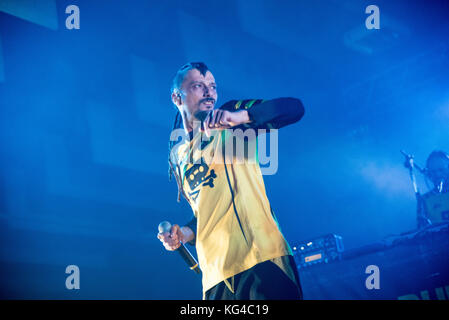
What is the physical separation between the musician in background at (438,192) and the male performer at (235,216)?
139 inches

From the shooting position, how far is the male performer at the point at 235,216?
1.26 meters

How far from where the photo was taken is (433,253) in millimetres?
3250

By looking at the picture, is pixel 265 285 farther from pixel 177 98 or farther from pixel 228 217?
pixel 177 98

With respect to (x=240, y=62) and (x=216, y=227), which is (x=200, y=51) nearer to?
(x=240, y=62)

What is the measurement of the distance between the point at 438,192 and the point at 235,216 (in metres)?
4.13

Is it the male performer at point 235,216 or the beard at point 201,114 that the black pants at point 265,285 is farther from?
the beard at point 201,114

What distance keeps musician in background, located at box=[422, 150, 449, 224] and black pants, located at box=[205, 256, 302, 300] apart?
3.53 m

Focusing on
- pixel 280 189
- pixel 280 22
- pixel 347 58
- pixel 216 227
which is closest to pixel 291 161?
pixel 280 189

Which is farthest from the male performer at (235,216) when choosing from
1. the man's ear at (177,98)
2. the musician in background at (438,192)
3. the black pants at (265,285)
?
the musician in background at (438,192)

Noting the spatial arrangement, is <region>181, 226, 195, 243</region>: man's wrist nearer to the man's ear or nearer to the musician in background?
the man's ear

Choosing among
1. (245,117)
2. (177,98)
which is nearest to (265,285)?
(245,117)

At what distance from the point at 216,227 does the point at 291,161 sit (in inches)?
200

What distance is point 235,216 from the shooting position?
53.9 inches

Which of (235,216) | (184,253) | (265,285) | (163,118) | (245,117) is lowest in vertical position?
(265,285)
